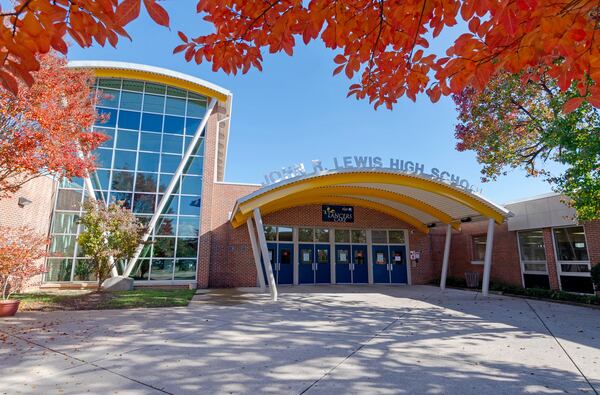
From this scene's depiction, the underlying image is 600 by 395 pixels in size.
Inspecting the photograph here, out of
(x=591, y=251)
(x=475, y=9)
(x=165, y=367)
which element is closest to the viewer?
(x=475, y=9)

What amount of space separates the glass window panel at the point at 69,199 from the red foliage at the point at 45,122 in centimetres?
806

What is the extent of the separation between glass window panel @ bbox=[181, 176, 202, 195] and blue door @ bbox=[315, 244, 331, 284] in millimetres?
7556

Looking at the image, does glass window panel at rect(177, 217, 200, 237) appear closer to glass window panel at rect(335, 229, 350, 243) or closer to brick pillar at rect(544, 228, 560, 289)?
glass window panel at rect(335, 229, 350, 243)

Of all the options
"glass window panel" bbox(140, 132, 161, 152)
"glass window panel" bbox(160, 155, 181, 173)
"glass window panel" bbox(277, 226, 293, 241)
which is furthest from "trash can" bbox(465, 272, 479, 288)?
"glass window panel" bbox(140, 132, 161, 152)


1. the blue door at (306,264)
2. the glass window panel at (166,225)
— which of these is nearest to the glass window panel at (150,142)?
the glass window panel at (166,225)

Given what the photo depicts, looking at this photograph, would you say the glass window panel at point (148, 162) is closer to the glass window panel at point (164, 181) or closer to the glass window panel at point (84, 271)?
the glass window panel at point (164, 181)

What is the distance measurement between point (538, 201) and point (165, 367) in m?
16.6

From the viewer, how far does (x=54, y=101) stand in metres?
8.67

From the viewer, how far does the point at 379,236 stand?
20.5 m

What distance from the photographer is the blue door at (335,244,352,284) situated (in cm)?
1938

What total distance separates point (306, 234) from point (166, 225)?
25.5 ft

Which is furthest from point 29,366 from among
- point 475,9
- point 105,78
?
point 105,78

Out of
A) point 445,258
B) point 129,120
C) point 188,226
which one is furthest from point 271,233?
point 129,120

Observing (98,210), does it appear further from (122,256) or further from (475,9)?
(475,9)
